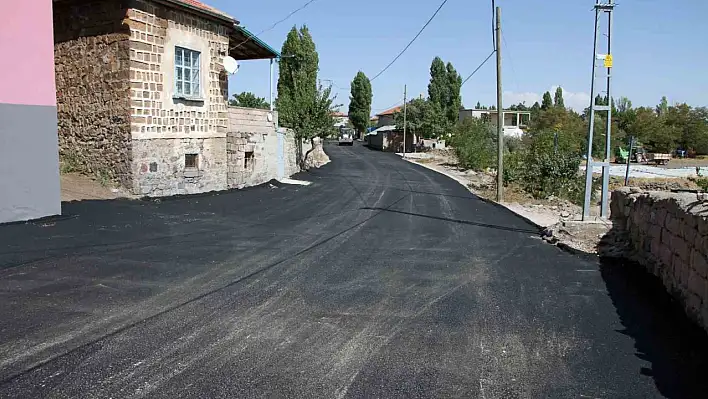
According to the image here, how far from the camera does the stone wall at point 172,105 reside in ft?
54.4

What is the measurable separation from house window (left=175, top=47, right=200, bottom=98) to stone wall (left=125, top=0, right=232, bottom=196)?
0.46ft

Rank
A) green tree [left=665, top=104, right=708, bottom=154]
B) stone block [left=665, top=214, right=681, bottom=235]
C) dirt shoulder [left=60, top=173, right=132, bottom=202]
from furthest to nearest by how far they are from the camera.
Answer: green tree [left=665, top=104, right=708, bottom=154], dirt shoulder [left=60, top=173, right=132, bottom=202], stone block [left=665, top=214, right=681, bottom=235]

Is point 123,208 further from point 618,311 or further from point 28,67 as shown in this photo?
point 618,311

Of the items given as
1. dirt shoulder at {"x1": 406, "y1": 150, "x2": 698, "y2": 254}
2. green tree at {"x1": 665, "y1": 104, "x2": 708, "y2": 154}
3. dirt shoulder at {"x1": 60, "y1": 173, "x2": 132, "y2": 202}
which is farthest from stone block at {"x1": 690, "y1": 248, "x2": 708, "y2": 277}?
green tree at {"x1": 665, "y1": 104, "x2": 708, "y2": 154}

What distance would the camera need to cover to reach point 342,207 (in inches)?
659

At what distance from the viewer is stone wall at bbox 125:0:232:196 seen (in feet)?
54.4

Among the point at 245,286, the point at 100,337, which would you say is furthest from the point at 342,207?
the point at 100,337

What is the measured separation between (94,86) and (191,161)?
140 inches

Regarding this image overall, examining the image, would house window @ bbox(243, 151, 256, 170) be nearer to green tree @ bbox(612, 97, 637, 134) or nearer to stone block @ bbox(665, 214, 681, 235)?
stone block @ bbox(665, 214, 681, 235)

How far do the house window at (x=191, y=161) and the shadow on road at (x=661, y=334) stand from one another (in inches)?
525

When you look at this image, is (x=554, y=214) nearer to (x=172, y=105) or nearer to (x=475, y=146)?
(x=172, y=105)

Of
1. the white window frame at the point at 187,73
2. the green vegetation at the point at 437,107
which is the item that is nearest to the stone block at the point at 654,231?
the white window frame at the point at 187,73

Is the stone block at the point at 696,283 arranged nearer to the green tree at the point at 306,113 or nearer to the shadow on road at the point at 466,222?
the shadow on road at the point at 466,222

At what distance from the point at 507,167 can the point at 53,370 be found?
22756mm
